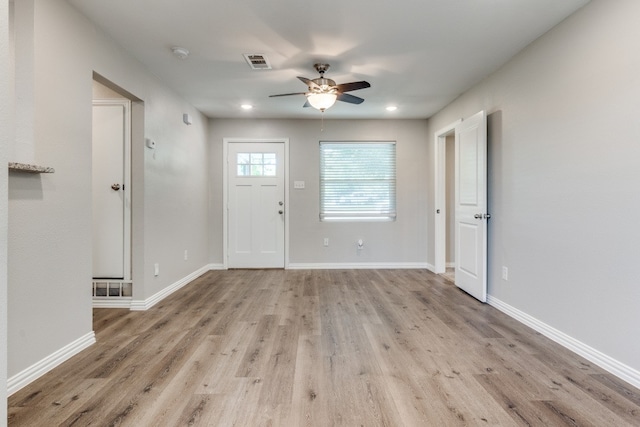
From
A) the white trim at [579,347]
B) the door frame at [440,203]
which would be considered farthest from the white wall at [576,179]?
the door frame at [440,203]

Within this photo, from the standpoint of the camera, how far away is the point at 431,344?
227 cm

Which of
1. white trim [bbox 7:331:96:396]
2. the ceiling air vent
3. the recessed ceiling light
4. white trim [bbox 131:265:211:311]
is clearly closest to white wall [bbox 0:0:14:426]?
white trim [bbox 7:331:96:396]

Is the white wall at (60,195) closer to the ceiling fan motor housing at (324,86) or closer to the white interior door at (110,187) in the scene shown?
the white interior door at (110,187)

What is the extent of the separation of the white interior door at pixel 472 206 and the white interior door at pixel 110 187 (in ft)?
11.5

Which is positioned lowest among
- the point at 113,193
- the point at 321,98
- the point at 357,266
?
the point at 357,266

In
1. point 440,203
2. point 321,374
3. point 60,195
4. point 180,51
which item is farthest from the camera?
point 440,203

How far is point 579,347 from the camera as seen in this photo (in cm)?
213

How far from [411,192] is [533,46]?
8.71 feet

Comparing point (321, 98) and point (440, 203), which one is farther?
point (440, 203)

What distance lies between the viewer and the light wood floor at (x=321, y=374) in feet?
4.91

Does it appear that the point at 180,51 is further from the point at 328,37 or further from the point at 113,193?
the point at 113,193

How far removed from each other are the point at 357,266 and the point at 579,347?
307 centimetres

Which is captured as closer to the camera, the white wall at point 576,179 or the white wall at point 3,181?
the white wall at point 3,181

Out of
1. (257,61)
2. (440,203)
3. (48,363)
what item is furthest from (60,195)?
(440,203)
